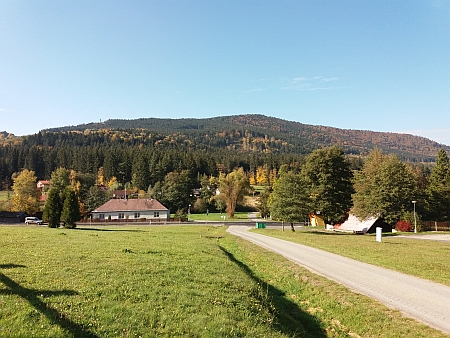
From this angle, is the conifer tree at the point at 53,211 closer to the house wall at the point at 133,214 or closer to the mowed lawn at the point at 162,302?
the mowed lawn at the point at 162,302

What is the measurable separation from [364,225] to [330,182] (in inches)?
332

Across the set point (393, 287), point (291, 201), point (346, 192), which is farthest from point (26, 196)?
point (393, 287)

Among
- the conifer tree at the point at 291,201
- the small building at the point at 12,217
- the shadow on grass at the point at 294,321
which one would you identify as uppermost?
the conifer tree at the point at 291,201

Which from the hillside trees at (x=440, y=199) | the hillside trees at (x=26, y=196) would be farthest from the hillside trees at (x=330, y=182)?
the hillside trees at (x=26, y=196)

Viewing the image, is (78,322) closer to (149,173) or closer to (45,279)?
(45,279)

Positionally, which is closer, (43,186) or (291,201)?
(291,201)

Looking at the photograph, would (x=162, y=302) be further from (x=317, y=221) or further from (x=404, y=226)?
(x=317, y=221)

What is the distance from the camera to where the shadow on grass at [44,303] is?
25.3ft

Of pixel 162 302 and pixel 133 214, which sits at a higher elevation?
pixel 162 302

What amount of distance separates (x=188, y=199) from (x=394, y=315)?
9787cm

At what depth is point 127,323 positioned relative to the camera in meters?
8.41

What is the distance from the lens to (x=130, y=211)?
8575 centimetres

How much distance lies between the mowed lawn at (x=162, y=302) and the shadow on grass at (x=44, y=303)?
0.02m

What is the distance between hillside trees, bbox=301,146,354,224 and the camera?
54.9 meters
